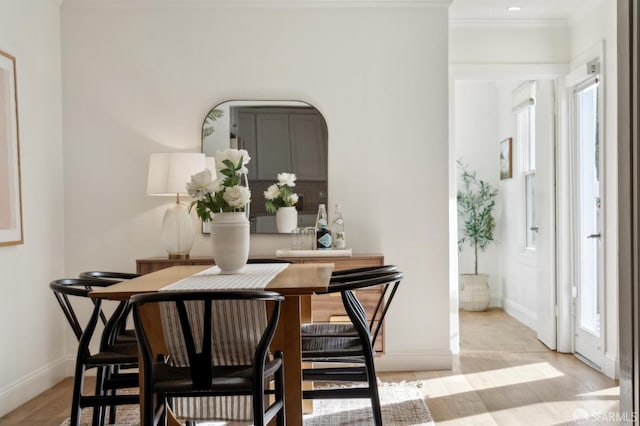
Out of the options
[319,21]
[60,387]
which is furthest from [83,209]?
[319,21]

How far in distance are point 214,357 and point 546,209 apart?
3496 millimetres

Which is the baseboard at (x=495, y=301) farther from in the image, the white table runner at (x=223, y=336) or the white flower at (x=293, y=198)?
the white table runner at (x=223, y=336)

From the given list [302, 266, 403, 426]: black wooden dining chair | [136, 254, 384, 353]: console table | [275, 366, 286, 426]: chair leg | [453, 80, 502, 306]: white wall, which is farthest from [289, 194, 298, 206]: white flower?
[453, 80, 502, 306]: white wall

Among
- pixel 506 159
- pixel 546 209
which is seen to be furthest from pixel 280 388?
pixel 506 159

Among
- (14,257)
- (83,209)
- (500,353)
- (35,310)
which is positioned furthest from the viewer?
(500,353)

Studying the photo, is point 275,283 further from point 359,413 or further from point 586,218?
point 586,218

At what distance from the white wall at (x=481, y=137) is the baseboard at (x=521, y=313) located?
1.14 ft

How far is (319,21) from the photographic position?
14.4 feet

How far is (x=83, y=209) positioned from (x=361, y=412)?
7.77ft

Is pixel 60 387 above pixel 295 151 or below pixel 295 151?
below

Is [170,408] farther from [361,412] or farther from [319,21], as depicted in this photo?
[319,21]

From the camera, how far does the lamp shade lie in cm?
400

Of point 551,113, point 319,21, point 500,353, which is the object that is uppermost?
point 319,21

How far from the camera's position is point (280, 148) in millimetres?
4387
